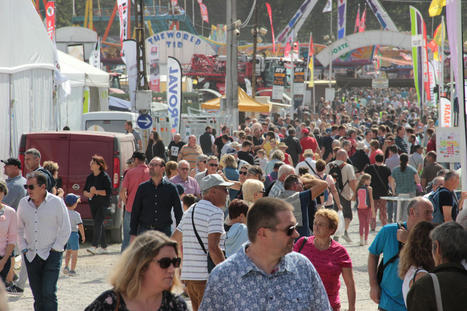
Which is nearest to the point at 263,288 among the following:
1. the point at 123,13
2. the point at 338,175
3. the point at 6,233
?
the point at 6,233

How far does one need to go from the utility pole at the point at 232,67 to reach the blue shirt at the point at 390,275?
2171cm

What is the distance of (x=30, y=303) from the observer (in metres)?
9.44

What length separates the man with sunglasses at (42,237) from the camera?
7.48 metres

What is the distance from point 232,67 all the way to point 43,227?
2106 centimetres

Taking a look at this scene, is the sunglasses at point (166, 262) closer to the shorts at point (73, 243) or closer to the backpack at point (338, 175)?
the shorts at point (73, 243)

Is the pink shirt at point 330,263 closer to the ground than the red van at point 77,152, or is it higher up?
closer to the ground

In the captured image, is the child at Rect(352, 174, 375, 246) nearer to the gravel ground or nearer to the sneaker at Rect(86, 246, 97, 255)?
the gravel ground

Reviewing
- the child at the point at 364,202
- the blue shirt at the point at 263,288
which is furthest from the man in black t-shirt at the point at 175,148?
the blue shirt at the point at 263,288

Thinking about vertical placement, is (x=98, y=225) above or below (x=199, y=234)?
below

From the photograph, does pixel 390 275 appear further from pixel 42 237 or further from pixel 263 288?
pixel 42 237

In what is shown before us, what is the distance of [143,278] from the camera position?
3.57 meters

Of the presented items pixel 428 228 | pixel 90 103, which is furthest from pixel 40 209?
pixel 90 103

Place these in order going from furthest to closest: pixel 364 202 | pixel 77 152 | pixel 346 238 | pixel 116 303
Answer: pixel 346 238 → pixel 364 202 → pixel 77 152 → pixel 116 303

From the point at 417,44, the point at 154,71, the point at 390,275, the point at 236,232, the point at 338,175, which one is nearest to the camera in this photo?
the point at 390,275
